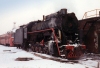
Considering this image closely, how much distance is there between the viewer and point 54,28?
48.6 ft

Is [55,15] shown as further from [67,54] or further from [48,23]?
[67,54]

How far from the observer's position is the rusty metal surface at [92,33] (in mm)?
16719

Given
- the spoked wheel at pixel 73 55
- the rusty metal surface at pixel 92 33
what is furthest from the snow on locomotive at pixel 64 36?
the rusty metal surface at pixel 92 33

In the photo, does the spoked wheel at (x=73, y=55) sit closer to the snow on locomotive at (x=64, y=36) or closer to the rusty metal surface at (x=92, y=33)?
the snow on locomotive at (x=64, y=36)

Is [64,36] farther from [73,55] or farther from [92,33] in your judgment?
[92,33]

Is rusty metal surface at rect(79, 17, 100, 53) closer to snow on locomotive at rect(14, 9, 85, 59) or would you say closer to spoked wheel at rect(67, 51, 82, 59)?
snow on locomotive at rect(14, 9, 85, 59)

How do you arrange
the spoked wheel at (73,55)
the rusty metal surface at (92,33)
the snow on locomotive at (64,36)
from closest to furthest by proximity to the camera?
the spoked wheel at (73,55), the snow on locomotive at (64,36), the rusty metal surface at (92,33)

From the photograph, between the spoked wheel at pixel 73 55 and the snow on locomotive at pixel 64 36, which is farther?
the snow on locomotive at pixel 64 36

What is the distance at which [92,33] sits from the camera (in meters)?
17.2

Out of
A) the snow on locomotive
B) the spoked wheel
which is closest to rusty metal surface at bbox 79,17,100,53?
the snow on locomotive

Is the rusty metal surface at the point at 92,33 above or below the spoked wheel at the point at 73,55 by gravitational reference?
above

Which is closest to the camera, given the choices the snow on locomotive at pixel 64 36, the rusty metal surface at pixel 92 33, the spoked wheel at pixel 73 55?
the spoked wheel at pixel 73 55

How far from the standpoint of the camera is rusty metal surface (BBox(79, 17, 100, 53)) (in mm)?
16719

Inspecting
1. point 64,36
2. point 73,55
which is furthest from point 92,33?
point 73,55
